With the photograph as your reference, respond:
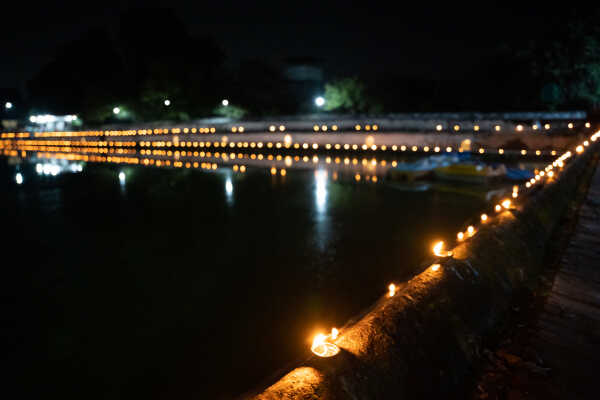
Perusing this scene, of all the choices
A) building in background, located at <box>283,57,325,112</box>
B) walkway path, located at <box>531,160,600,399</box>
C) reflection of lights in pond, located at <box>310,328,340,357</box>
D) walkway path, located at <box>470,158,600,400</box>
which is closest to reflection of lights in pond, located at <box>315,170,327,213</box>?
walkway path, located at <box>531,160,600,399</box>

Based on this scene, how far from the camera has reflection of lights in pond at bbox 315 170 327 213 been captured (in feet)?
46.8

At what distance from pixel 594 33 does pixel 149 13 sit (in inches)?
2181

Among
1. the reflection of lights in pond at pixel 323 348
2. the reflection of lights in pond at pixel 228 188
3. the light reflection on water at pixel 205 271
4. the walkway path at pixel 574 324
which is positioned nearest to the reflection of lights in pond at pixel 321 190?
the light reflection on water at pixel 205 271

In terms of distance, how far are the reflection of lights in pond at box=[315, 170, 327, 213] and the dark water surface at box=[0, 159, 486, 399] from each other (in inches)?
6.5

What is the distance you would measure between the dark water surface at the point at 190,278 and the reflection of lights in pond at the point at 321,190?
0.16m

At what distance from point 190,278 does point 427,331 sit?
6.39 metres

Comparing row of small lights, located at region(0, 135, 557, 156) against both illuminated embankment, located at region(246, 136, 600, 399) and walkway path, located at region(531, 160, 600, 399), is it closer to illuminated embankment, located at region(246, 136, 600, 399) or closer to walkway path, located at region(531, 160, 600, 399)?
walkway path, located at region(531, 160, 600, 399)

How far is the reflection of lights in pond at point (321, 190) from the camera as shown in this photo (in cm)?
1427

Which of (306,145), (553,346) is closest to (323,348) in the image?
(553,346)

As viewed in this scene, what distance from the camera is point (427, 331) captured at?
8.71 feet

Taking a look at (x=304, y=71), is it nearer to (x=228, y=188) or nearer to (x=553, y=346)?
(x=228, y=188)

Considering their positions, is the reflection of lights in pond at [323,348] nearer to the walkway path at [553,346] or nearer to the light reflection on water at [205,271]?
the walkway path at [553,346]

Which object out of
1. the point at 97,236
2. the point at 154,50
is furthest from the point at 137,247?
the point at 154,50

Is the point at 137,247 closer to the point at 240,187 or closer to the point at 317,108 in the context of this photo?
the point at 240,187
